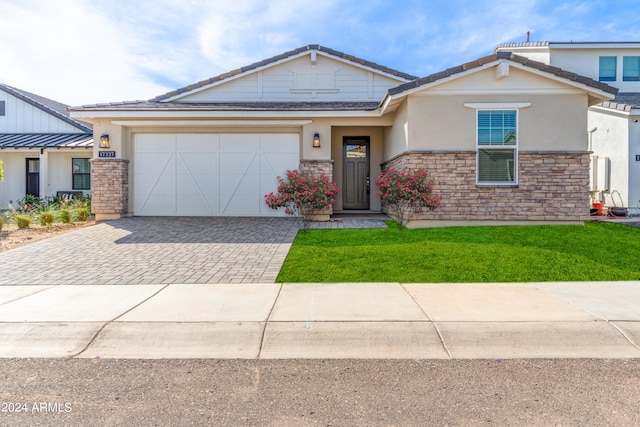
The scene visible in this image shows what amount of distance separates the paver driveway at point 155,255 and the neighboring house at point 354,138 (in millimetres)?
1941

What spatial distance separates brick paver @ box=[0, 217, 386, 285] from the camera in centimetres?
635

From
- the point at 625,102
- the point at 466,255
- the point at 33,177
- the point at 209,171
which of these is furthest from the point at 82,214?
the point at 625,102

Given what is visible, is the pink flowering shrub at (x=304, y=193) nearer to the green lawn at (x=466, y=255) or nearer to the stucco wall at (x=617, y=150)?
the green lawn at (x=466, y=255)

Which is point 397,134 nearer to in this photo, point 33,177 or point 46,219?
point 46,219

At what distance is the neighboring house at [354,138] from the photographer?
10.2 m

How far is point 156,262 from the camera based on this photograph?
730cm

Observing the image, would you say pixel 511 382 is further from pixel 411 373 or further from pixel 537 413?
pixel 411 373

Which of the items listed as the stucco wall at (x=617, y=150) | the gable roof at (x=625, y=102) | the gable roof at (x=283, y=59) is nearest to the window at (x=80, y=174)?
the gable roof at (x=283, y=59)

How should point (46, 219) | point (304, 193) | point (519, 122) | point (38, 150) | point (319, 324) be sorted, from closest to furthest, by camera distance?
point (319, 324) < point (519, 122) < point (304, 193) < point (46, 219) < point (38, 150)

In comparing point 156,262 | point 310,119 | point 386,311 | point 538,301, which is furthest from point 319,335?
point 310,119

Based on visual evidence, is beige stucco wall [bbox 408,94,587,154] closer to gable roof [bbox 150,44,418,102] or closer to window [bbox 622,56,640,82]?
gable roof [bbox 150,44,418,102]

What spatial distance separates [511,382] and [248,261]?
5.03 metres

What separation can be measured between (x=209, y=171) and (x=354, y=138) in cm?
546

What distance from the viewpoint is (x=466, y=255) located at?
7562 millimetres
